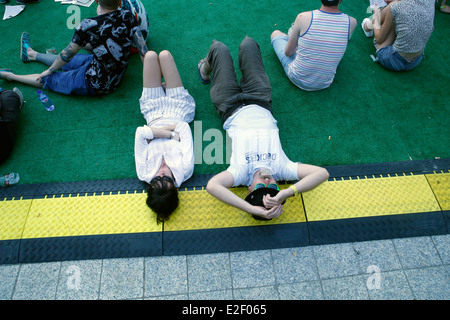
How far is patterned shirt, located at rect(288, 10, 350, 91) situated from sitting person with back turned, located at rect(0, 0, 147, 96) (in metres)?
1.94

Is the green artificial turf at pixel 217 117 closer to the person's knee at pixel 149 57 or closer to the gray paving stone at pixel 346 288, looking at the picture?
the person's knee at pixel 149 57

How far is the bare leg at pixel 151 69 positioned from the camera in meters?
3.20

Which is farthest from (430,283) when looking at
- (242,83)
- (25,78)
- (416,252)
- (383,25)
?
(25,78)

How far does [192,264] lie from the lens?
8.85 ft

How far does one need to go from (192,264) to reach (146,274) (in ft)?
1.46

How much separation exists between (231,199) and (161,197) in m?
0.66

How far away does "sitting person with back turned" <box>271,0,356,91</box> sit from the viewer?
303cm

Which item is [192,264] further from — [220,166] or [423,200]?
[423,200]

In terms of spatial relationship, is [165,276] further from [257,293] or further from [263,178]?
[263,178]

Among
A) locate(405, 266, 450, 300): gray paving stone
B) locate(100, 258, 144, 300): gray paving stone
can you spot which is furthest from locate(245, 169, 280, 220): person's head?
locate(405, 266, 450, 300): gray paving stone

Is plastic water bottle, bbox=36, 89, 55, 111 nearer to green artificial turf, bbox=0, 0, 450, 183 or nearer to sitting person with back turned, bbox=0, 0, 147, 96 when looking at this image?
green artificial turf, bbox=0, 0, 450, 183

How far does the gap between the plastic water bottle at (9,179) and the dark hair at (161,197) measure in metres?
1.70

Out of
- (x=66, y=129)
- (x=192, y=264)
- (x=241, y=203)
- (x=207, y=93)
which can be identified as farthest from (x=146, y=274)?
(x=207, y=93)

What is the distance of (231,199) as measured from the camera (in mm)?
2525
